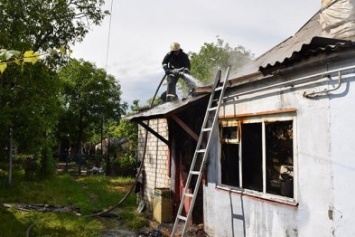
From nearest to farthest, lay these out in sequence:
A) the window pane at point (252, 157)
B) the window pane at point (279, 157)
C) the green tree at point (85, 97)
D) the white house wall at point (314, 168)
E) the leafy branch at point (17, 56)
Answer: the leafy branch at point (17, 56) < the white house wall at point (314, 168) < the window pane at point (279, 157) < the window pane at point (252, 157) < the green tree at point (85, 97)

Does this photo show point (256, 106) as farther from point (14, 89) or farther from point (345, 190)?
point (14, 89)

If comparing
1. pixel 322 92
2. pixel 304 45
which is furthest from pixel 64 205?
pixel 304 45

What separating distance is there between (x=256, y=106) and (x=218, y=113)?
1.10 metres

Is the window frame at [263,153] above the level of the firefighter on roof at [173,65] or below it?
below

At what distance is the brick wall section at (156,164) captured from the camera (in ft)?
34.7

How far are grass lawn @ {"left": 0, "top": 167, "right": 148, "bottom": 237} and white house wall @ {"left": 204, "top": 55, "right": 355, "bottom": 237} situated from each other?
445 centimetres

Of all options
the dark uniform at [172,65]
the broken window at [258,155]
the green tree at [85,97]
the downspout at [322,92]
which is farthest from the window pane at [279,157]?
the green tree at [85,97]

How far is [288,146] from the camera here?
604cm

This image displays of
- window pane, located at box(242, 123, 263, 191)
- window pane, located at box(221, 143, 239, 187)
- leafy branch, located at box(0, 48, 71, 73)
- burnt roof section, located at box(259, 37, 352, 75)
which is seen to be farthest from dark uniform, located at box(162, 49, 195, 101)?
leafy branch, located at box(0, 48, 71, 73)

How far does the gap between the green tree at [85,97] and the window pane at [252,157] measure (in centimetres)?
2336

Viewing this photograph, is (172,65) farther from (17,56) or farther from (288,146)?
(17,56)

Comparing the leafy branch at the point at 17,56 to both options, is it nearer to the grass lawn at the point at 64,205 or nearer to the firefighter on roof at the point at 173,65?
the grass lawn at the point at 64,205

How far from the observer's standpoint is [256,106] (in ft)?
20.0

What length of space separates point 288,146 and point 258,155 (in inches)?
34.0
